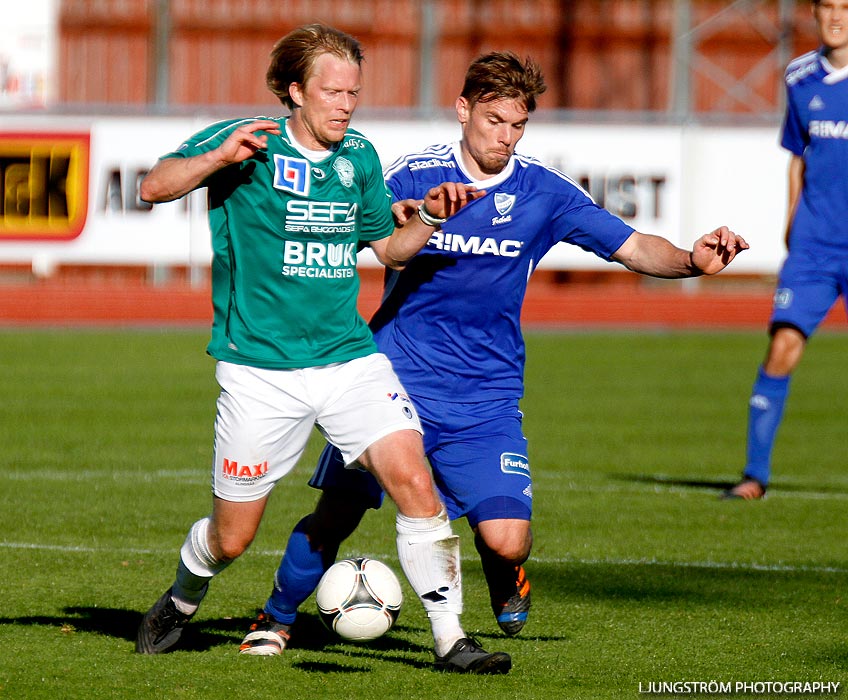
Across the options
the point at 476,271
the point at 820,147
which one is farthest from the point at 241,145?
the point at 820,147

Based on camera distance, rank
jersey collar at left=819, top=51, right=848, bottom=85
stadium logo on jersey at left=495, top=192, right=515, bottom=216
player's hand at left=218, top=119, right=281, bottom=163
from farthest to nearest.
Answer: jersey collar at left=819, top=51, right=848, bottom=85
stadium logo on jersey at left=495, top=192, right=515, bottom=216
player's hand at left=218, top=119, right=281, bottom=163

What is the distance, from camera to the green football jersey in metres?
4.96

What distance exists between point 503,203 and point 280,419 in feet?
4.26

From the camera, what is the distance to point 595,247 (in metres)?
5.82

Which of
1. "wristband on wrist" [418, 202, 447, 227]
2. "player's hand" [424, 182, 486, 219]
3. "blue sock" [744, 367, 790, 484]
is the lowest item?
"blue sock" [744, 367, 790, 484]

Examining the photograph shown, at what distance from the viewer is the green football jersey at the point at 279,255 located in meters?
4.96

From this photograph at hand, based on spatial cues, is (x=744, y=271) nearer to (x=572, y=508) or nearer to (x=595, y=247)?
(x=572, y=508)

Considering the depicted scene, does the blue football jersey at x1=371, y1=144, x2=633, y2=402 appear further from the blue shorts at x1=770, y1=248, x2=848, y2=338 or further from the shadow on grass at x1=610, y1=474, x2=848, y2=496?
the shadow on grass at x1=610, y1=474, x2=848, y2=496

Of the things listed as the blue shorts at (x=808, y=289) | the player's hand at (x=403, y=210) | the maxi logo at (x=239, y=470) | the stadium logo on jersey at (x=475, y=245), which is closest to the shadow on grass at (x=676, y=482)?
the blue shorts at (x=808, y=289)

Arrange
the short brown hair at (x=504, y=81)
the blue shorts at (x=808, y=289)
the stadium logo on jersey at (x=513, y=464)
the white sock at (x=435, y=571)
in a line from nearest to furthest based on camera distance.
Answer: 1. the white sock at (x=435, y=571)
2. the short brown hair at (x=504, y=81)
3. the stadium logo on jersey at (x=513, y=464)
4. the blue shorts at (x=808, y=289)

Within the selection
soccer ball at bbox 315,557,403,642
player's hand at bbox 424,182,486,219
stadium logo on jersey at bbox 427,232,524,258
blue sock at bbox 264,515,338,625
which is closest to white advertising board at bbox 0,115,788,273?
stadium logo on jersey at bbox 427,232,524,258

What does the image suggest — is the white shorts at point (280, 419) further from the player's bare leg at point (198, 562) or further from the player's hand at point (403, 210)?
the player's hand at point (403, 210)

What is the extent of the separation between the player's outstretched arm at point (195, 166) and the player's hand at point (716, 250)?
1.57m

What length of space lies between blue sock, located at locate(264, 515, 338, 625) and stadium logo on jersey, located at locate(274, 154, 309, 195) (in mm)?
1230
